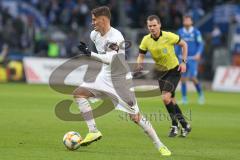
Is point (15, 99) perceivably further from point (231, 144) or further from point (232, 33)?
point (232, 33)

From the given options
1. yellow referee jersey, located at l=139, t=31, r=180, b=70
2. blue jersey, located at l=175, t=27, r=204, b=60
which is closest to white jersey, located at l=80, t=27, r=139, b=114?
yellow referee jersey, located at l=139, t=31, r=180, b=70

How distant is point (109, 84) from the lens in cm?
1206

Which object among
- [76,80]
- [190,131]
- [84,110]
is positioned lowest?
[76,80]

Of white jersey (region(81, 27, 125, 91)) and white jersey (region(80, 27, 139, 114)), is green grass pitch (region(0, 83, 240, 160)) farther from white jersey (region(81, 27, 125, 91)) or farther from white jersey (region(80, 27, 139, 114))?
white jersey (region(81, 27, 125, 91))

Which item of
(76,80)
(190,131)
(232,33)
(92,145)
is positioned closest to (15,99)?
(76,80)

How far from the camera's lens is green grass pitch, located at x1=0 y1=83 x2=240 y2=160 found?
1159cm

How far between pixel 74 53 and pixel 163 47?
18932 mm

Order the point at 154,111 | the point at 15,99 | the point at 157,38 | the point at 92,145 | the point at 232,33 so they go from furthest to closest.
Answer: the point at 232,33 → the point at 15,99 → the point at 154,111 → the point at 157,38 → the point at 92,145

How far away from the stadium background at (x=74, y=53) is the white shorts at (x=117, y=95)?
1544 mm

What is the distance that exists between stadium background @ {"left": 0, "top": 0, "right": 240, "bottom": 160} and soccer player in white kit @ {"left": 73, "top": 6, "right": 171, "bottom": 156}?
59.8 inches

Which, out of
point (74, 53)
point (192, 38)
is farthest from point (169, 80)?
point (74, 53)

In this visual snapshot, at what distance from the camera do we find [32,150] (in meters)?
11.7

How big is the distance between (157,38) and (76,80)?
15.2 m

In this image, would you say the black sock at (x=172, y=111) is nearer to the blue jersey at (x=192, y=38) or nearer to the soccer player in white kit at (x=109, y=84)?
the soccer player in white kit at (x=109, y=84)
